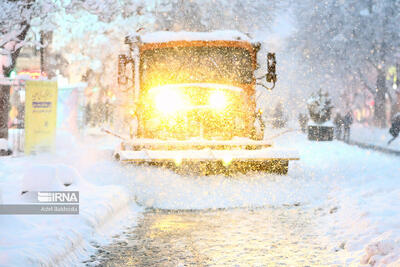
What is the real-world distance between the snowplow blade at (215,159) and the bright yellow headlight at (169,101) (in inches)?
79.5

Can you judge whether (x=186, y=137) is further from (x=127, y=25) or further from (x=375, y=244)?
(x=127, y=25)

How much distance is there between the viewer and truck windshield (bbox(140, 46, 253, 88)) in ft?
48.0

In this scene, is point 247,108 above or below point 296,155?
above

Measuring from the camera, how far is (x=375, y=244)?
256 inches

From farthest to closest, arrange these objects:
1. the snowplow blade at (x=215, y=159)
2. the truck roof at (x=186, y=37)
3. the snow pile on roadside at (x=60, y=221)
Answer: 1. the truck roof at (x=186, y=37)
2. the snowplow blade at (x=215, y=159)
3. the snow pile on roadside at (x=60, y=221)

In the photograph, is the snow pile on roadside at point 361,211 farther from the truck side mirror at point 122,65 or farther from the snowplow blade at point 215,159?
the truck side mirror at point 122,65

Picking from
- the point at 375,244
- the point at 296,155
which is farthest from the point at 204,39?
the point at 375,244

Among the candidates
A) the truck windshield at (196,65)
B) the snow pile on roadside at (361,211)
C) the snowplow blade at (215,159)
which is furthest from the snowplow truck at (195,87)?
the snow pile on roadside at (361,211)

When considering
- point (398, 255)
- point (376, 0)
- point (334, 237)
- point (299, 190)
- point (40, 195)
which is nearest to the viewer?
point (398, 255)

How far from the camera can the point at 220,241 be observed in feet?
25.7

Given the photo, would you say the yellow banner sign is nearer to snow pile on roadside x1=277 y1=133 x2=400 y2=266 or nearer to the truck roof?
the truck roof

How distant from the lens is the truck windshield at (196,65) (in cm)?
1463

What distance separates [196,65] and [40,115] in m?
6.38

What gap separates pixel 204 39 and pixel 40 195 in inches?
271
